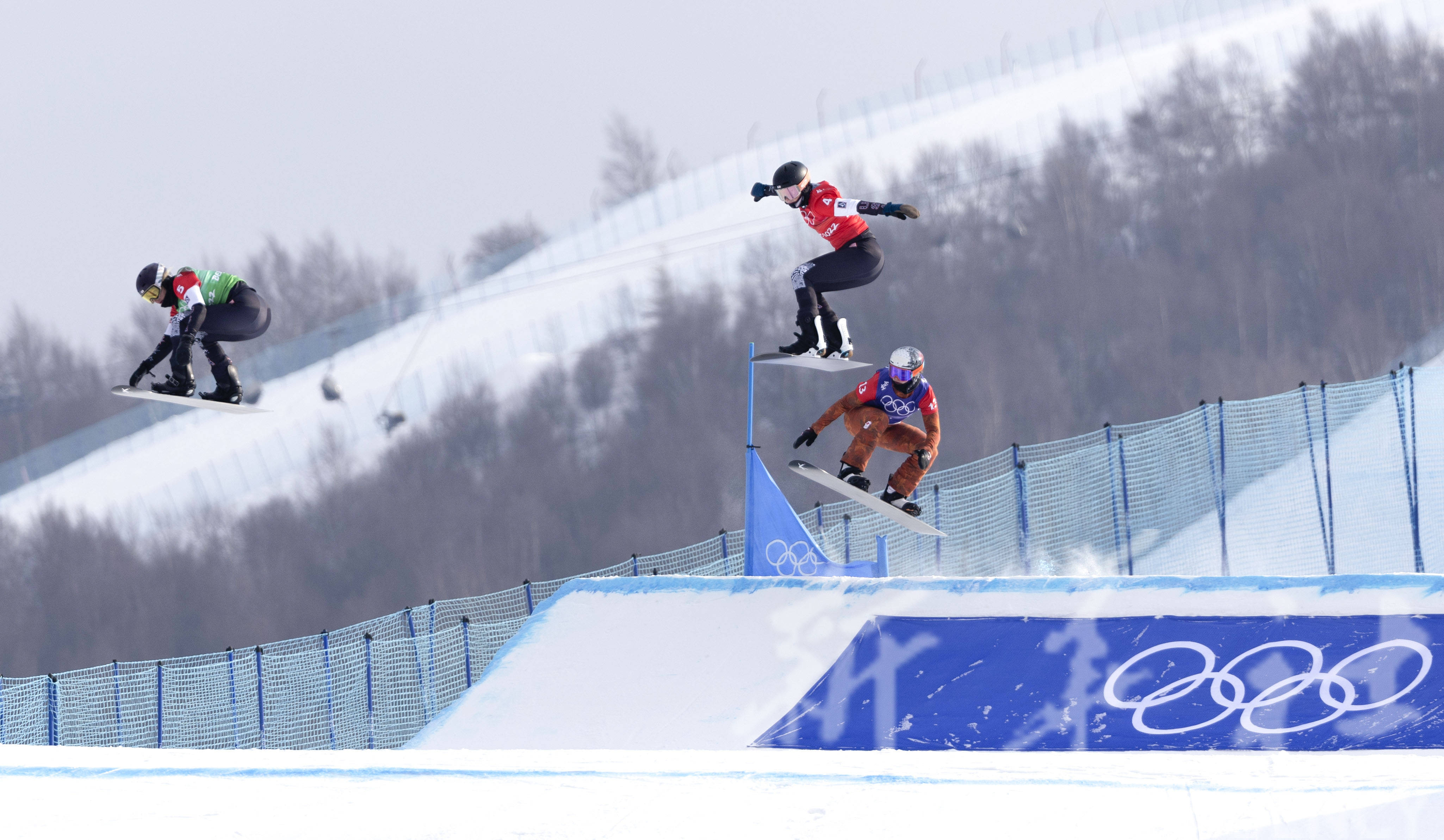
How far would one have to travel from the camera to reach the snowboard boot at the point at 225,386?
11.4 meters

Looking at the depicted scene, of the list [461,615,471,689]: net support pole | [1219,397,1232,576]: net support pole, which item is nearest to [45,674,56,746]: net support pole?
[461,615,471,689]: net support pole

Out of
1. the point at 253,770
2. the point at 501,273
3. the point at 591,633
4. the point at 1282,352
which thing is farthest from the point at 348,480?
the point at 253,770

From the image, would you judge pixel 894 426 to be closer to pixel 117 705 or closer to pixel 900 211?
pixel 900 211

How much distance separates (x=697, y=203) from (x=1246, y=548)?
166 feet

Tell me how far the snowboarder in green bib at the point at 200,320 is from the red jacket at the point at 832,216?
440 cm

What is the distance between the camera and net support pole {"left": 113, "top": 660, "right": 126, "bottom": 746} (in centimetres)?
1524

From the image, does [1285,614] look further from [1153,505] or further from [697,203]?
[697,203]

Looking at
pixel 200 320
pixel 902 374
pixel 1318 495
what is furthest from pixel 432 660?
pixel 1318 495

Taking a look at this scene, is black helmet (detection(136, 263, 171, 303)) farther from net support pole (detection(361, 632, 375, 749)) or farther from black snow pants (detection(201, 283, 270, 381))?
net support pole (detection(361, 632, 375, 749))

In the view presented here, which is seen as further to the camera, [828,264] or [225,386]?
[225,386]

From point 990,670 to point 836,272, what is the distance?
10.5 feet

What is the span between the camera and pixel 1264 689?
1007 cm

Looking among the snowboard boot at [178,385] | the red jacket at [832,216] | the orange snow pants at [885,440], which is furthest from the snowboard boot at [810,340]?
the snowboard boot at [178,385]

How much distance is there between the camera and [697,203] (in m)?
68.5
